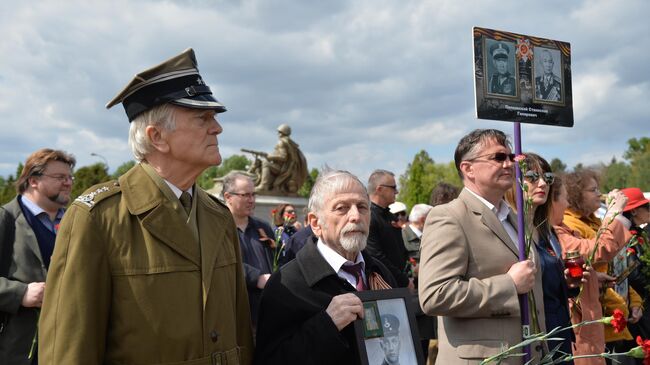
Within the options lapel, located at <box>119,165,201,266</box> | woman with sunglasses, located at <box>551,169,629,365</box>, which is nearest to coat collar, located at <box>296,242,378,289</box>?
lapel, located at <box>119,165,201,266</box>

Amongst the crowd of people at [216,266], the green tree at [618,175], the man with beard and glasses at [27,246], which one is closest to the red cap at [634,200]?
the crowd of people at [216,266]

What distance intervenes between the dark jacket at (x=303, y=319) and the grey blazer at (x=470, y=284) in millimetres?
555

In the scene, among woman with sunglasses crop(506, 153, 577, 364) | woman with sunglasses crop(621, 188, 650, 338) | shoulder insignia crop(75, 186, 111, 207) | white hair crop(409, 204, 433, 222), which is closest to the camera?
shoulder insignia crop(75, 186, 111, 207)

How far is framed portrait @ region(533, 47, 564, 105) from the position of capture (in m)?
3.84

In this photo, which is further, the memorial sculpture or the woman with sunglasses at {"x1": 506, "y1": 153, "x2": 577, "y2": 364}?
the memorial sculpture

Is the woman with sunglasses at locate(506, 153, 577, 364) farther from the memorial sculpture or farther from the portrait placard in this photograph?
the memorial sculpture

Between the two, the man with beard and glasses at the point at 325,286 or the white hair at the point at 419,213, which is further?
the white hair at the point at 419,213

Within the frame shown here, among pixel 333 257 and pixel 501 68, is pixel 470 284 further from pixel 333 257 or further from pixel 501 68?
pixel 501 68

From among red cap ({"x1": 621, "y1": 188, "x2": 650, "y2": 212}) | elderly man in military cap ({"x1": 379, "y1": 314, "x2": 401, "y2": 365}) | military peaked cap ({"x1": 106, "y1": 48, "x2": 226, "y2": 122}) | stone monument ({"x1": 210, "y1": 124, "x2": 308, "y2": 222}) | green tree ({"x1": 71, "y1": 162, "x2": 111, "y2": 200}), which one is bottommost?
elderly man in military cap ({"x1": 379, "y1": 314, "x2": 401, "y2": 365})

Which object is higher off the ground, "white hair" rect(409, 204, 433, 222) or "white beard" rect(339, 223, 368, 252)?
"white hair" rect(409, 204, 433, 222)

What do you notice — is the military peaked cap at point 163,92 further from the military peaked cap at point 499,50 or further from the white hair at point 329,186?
the military peaked cap at point 499,50

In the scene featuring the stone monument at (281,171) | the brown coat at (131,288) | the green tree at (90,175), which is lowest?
the brown coat at (131,288)

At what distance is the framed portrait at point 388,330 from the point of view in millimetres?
2771

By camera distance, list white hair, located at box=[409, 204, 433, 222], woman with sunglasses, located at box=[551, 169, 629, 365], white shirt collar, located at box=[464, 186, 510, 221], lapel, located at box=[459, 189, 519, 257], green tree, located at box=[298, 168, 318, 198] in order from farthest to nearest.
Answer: green tree, located at box=[298, 168, 318, 198]
white hair, located at box=[409, 204, 433, 222]
woman with sunglasses, located at box=[551, 169, 629, 365]
white shirt collar, located at box=[464, 186, 510, 221]
lapel, located at box=[459, 189, 519, 257]
